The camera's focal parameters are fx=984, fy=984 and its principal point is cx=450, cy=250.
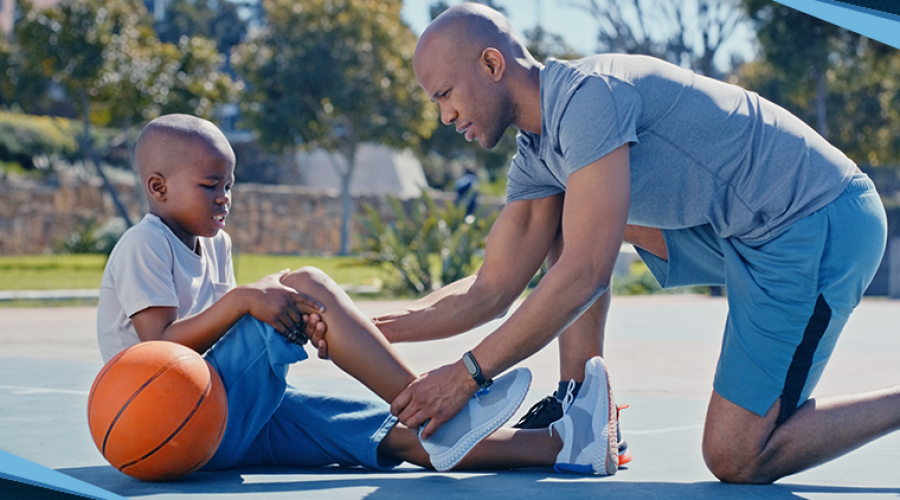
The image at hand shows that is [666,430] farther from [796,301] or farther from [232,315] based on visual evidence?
[232,315]

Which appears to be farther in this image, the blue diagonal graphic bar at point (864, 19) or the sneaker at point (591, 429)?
the blue diagonal graphic bar at point (864, 19)

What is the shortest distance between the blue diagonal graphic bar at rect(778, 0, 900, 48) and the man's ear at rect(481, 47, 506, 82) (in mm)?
1366

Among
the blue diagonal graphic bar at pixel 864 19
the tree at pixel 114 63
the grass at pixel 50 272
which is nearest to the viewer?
the blue diagonal graphic bar at pixel 864 19

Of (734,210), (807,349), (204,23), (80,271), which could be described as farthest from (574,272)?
(204,23)

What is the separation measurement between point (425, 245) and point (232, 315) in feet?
33.6

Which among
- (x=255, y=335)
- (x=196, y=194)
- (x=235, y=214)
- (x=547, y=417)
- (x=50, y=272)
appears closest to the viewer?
(x=255, y=335)

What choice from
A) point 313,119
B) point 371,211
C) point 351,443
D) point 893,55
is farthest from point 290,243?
point 351,443

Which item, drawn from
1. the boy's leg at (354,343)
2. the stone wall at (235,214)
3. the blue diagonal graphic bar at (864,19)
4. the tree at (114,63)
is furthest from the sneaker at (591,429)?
the tree at (114,63)

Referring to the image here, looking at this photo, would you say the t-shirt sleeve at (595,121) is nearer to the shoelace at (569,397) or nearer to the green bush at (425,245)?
the shoelace at (569,397)

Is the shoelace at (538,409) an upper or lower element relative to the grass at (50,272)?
upper

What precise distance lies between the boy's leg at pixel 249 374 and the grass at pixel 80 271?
31.3 ft

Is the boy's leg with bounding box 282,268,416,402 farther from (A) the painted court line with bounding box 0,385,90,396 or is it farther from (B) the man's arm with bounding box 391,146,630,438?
(A) the painted court line with bounding box 0,385,90,396

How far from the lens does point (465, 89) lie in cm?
309

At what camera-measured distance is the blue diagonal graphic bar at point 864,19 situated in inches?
147
